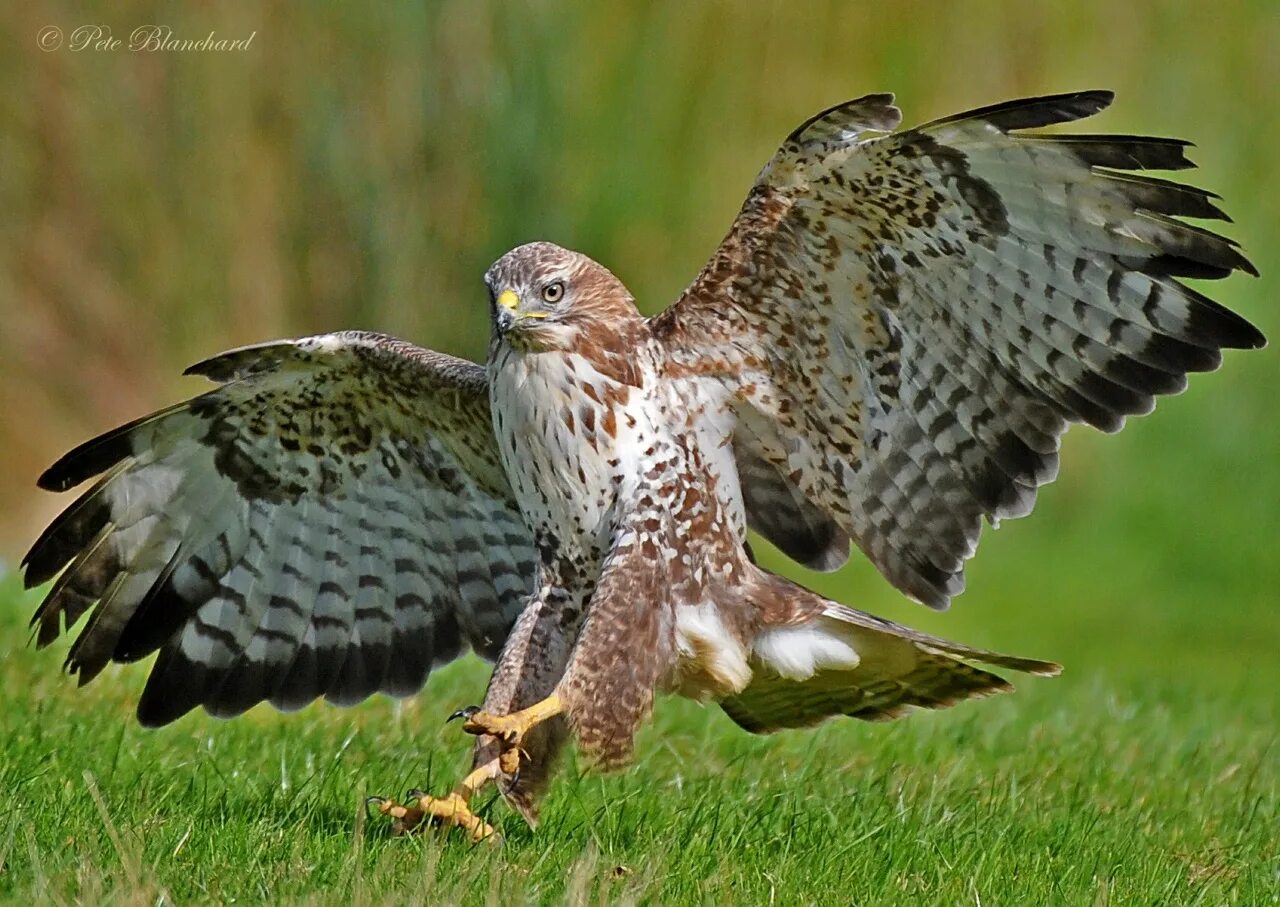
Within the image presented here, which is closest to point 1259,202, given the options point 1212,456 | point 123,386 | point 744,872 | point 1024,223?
point 1212,456

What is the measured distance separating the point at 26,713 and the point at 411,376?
5.29ft

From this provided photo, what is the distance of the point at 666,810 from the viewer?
5.41 metres

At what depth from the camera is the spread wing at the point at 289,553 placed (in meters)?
5.83

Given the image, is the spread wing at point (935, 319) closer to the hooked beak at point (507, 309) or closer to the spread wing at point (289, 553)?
the hooked beak at point (507, 309)

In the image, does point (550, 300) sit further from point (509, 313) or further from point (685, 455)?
point (685, 455)

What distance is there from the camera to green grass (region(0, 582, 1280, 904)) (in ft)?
14.5

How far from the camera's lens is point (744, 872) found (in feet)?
15.5

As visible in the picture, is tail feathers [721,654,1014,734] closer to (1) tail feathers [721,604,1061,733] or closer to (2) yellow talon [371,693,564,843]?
(1) tail feathers [721,604,1061,733]

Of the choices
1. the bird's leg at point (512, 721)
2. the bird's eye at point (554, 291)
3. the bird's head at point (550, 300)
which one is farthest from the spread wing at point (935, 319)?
the bird's leg at point (512, 721)

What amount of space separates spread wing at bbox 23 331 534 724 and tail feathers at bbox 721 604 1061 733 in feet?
3.07

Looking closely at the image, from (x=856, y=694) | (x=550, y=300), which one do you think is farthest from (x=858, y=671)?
(x=550, y=300)

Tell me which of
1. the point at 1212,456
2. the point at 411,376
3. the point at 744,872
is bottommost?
the point at 1212,456

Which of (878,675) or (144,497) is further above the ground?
(144,497)

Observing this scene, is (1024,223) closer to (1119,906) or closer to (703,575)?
(703,575)
